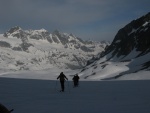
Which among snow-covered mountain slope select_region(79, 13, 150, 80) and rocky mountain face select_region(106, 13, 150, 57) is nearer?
snow-covered mountain slope select_region(79, 13, 150, 80)

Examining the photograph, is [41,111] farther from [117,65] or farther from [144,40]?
[144,40]

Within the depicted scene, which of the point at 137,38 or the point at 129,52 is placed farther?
the point at 129,52

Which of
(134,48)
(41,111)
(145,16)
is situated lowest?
(41,111)

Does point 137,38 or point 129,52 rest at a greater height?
point 137,38

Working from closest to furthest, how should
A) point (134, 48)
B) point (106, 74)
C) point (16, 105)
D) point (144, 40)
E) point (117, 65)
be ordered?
1. point (16, 105)
2. point (106, 74)
3. point (117, 65)
4. point (144, 40)
5. point (134, 48)

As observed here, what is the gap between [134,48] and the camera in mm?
154750

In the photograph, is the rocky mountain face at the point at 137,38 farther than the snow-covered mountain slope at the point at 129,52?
Yes

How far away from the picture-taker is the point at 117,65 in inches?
4532

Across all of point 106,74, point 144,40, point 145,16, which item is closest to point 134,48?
point 144,40

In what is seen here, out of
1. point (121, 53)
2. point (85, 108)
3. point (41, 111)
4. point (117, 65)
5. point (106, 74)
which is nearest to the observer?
point (41, 111)

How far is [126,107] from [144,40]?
13301 cm

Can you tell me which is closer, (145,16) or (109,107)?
(109,107)

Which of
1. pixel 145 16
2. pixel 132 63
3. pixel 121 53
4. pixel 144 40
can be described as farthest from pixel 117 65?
pixel 145 16

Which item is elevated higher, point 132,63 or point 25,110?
point 132,63
